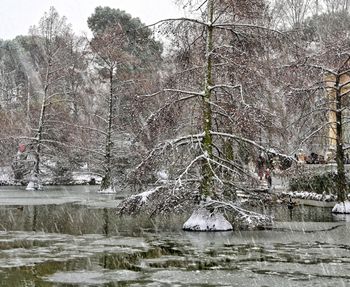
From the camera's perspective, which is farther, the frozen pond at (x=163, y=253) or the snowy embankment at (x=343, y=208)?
the snowy embankment at (x=343, y=208)

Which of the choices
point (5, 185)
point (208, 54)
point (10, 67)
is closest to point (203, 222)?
point (208, 54)

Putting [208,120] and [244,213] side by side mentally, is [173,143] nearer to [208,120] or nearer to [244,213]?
[208,120]

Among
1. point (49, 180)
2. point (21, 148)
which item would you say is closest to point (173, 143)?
point (21, 148)

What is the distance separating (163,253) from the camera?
12.8 metres

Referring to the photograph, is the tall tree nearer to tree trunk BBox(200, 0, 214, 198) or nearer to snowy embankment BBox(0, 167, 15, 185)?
snowy embankment BBox(0, 167, 15, 185)

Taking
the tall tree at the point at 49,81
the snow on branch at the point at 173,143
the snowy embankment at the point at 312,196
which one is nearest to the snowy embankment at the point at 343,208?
the snowy embankment at the point at 312,196

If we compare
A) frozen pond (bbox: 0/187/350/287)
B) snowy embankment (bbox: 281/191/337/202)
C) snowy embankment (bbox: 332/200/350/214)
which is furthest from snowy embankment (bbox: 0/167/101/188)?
frozen pond (bbox: 0/187/350/287)

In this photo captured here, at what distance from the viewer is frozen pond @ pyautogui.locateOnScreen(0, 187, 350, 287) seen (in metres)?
9.71

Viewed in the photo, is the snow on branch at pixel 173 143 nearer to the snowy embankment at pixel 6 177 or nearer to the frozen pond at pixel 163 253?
the frozen pond at pixel 163 253

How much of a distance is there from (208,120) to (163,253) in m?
6.83

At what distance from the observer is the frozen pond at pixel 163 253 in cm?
971

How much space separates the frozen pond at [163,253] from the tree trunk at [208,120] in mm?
1766

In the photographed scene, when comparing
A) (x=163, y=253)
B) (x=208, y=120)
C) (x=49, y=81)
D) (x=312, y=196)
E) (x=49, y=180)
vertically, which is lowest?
(x=163, y=253)

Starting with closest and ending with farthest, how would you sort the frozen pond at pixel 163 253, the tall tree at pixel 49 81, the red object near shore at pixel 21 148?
the frozen pond at pixel 163 253
the tall tree at pixel 49 81
the red object near shore at pixel 21 148
